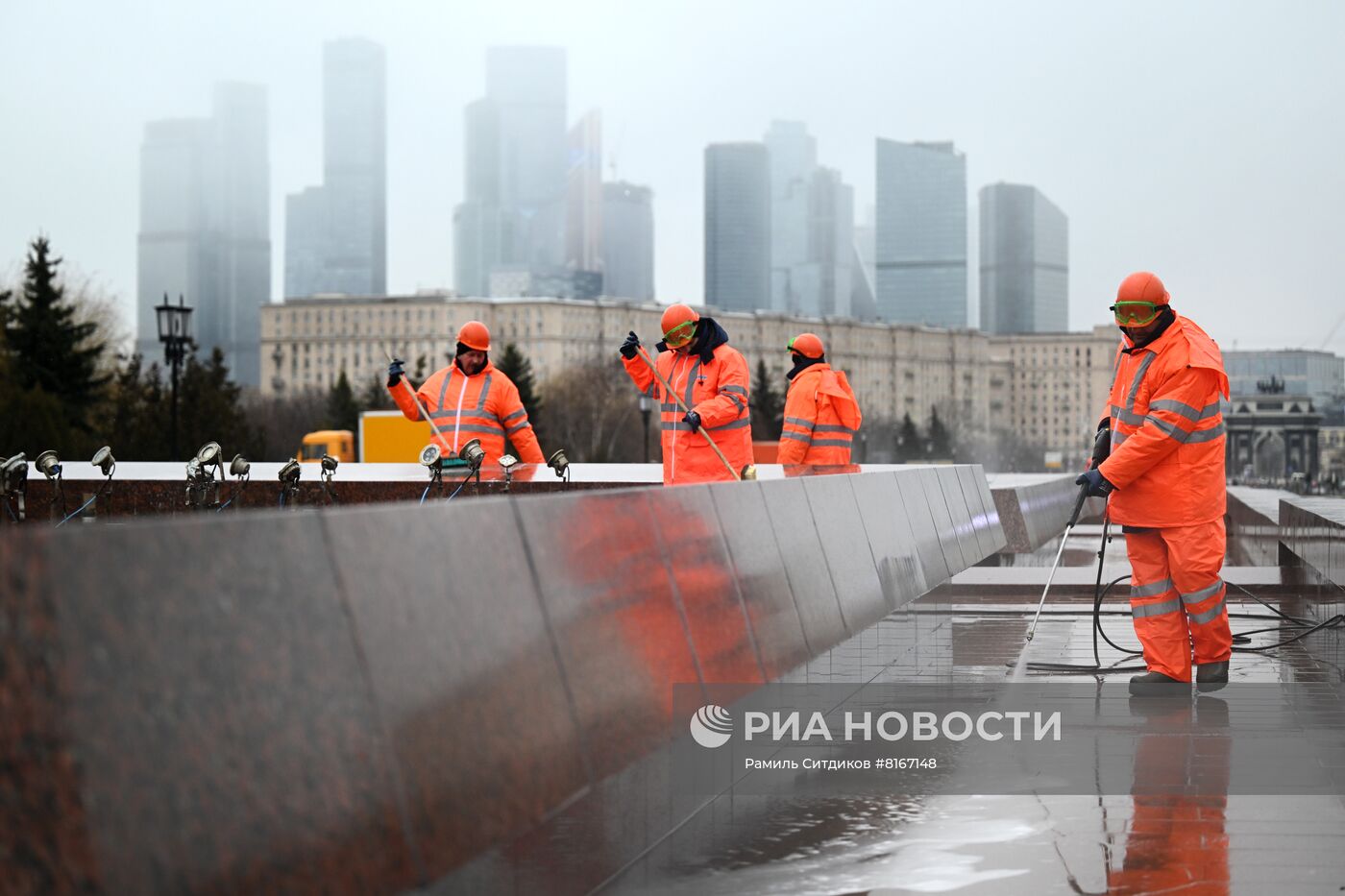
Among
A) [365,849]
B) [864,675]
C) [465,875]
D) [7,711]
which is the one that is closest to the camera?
[7,711]

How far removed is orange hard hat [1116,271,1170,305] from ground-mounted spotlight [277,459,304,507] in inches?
171

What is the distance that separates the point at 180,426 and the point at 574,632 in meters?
43.1

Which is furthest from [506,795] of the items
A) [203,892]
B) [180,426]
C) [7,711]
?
[180,426]

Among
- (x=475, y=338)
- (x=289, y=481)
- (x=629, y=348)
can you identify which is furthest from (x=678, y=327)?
(x=289, y=481)

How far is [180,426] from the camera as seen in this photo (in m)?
45.3

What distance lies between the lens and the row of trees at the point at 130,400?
40.2 m

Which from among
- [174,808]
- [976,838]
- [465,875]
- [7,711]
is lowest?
[976,838]

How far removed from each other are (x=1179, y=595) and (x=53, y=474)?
6.11m

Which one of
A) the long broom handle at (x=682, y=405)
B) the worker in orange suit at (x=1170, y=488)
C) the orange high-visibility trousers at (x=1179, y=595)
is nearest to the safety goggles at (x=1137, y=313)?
the worker in orange suit at (x=1170, y=488)

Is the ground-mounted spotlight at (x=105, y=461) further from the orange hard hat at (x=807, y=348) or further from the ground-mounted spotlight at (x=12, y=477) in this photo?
the orange hard hat at (x=807, y=348)

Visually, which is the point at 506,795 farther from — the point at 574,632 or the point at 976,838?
the point at 976,838

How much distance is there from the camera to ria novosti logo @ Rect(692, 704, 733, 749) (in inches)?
189

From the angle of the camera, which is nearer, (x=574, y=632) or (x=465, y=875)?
Result: (x=465, y=875)

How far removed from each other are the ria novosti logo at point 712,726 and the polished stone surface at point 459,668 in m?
1.05
